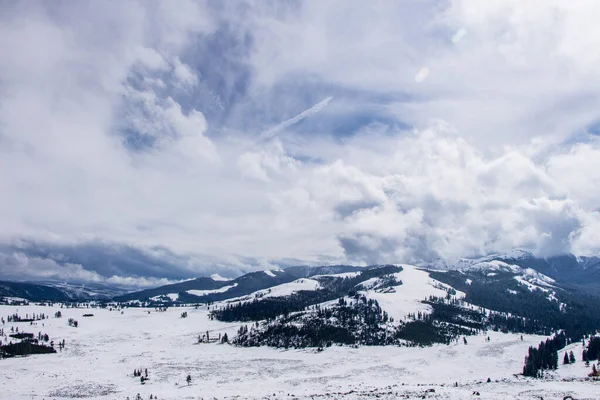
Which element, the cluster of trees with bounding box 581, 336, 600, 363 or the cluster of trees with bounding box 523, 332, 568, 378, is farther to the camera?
the cluster of trees with bounding box 581, 336, 600, 363

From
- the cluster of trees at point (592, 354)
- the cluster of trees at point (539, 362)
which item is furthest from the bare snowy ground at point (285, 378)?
the cluster of trees at point (592, 354)

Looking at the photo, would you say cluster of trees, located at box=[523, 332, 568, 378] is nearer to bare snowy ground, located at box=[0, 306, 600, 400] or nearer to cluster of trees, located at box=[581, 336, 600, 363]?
bare snowy ground, located at box=[0, 306, 600, 400]

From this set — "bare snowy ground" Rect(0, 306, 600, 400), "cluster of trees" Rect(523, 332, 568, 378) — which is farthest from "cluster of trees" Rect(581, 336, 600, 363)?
"cluster of trees" Rect(523, 332, 568, 378)

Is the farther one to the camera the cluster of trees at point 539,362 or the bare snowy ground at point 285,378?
the cluster of trees at point 539,362

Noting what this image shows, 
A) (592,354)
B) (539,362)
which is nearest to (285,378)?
(539,362)

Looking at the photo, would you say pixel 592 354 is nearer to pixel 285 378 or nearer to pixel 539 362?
pixel 539 362

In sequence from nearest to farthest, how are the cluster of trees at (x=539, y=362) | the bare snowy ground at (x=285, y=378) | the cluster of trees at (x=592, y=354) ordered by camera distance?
1. the bare snowy ground at (x=285, y=378)
2. the cluster of trees at (x=539, y=362)
3. the cluster of trees at (x=592, y=354)

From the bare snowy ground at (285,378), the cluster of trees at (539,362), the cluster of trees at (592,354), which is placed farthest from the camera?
the cluster of trees at (592,354)

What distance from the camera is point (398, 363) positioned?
590ft

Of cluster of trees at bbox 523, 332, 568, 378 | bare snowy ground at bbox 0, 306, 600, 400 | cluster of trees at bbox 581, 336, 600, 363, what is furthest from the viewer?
cluster of trees at bbox 581, 336, 600, 363

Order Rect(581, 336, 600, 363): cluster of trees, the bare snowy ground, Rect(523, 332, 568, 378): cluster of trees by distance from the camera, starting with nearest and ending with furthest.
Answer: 1. the bare snowy ground
2. Rect(523, 332, 568, 378): cluster of trees
3. Rect(581, 336, 600, 363): cluster of trees

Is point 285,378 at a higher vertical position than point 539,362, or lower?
lower

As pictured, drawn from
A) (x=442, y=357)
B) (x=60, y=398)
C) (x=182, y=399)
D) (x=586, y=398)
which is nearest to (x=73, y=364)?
(x=60, y=398)

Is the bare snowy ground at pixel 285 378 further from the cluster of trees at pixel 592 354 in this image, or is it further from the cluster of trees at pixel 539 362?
the cluster of trees at pixel 592 354
